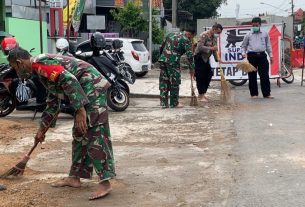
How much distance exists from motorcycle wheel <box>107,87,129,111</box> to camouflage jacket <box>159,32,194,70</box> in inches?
41.6

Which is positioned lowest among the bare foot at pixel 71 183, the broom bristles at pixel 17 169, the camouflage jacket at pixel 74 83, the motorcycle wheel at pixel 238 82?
the bare foot at pixel 71 183

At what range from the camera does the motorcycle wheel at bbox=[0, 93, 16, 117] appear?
10.2 meters

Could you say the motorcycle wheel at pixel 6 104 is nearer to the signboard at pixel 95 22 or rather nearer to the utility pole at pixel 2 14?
the utility pole at pixel 2 14

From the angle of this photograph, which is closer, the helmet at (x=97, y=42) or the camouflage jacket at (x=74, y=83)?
the camouflage jacket at (x=74, y=83)

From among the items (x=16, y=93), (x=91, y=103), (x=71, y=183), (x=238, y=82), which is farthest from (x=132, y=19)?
(x=91, y=103)

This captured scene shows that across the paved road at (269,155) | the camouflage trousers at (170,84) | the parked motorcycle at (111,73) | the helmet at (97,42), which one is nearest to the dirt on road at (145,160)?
→ the paved road at (269,155)

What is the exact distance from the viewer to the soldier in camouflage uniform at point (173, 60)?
36.0 ft

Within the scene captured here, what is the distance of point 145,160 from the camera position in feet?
21.5

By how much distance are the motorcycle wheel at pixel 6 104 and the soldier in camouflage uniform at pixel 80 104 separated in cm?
509

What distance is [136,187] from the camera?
5.39 m

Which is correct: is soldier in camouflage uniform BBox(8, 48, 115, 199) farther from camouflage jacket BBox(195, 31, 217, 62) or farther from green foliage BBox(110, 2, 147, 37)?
green foliage BBox(110, 2, 147, 37)

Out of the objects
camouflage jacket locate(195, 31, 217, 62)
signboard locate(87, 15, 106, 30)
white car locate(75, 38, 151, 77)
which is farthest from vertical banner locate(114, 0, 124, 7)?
camouflage jacket locate(195, 31, 217, 62)

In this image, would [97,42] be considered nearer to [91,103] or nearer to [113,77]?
[113,77]

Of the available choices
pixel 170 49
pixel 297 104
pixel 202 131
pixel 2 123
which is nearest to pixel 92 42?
pixel 170 49
